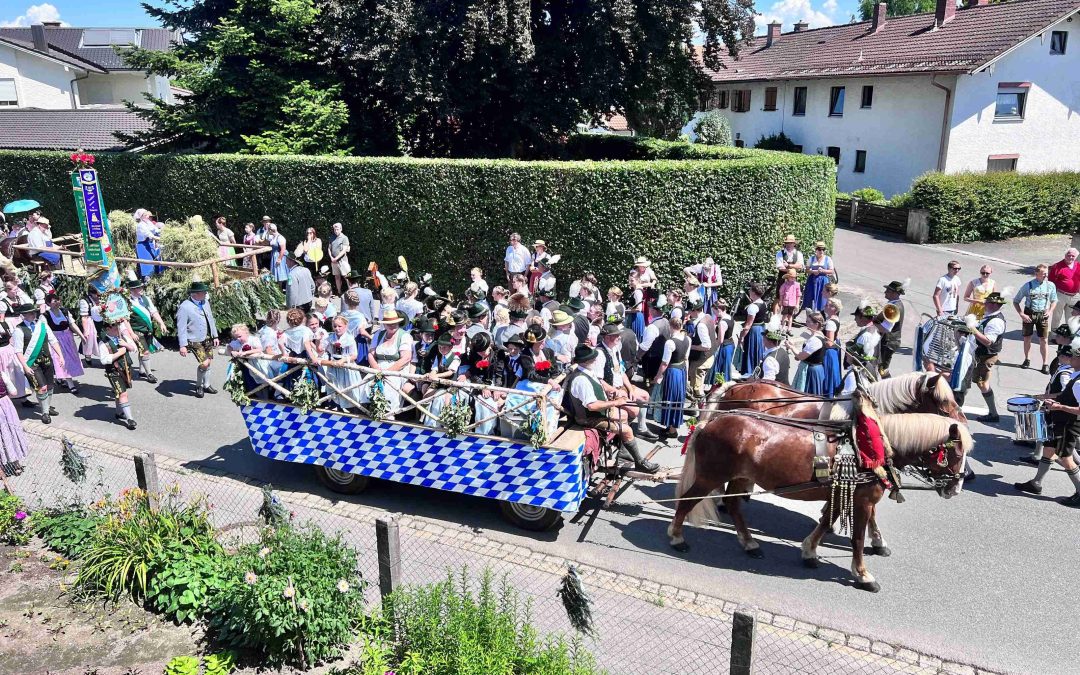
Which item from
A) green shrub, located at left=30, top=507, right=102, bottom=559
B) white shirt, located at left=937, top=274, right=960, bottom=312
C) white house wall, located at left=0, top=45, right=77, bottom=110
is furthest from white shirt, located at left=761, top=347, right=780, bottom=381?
white house wall, located at left=0, top=45, right=77, bottom=110

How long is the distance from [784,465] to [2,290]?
12.4 metres

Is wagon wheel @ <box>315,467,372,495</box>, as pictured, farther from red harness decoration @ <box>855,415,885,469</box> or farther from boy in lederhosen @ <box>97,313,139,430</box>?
red harness decoration @ <box>855,415,885,469</box>

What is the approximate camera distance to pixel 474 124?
2348 cm

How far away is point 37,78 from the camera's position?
4306 cm

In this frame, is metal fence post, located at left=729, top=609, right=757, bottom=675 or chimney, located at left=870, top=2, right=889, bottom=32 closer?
metal fence post, located at left=729, top=609, right=757, bottom=675

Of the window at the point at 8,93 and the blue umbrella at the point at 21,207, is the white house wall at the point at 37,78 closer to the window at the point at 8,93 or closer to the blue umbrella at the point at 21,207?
the window at the point at 8,93

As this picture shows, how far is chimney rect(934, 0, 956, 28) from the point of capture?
3134cm

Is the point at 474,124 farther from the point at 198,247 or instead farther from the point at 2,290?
the point at 2,290

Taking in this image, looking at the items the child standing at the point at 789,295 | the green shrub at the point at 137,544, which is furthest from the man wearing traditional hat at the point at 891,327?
the green shrub at the point at 137,544

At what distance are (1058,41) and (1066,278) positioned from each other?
790 inches

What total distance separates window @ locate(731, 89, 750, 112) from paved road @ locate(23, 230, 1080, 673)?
32.5 m

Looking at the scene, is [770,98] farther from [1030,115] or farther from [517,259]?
[517,259]

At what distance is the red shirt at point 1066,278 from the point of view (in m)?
14.0

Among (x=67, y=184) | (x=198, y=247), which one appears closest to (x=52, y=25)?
(x=67, y=184)
